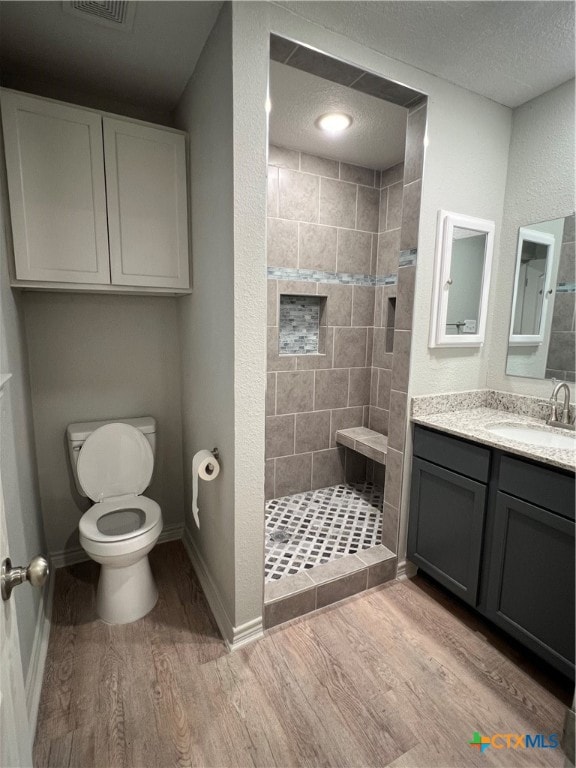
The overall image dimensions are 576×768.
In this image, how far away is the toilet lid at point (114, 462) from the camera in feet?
6.55

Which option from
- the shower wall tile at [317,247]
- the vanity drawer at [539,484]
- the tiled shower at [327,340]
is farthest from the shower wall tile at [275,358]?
the vanity drawer at [539,484]

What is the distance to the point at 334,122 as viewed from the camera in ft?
7.21

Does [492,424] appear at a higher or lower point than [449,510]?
higher

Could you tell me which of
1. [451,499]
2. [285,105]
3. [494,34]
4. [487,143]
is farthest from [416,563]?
[285,105]

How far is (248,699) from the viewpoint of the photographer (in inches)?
56.7

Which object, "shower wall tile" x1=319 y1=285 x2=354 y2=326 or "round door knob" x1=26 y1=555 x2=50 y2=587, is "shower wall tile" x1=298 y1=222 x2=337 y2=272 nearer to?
"shower wall tile" x1=319 y1=285 x2=354 y2=326

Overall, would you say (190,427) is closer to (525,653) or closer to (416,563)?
(416,563)

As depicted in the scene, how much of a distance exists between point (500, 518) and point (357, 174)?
2.46 metres

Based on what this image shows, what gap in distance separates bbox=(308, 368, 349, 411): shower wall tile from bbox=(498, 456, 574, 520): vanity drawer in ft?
4.91

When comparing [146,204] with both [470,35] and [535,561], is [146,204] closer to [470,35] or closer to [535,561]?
[470,35]

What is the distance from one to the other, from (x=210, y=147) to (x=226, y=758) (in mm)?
2232

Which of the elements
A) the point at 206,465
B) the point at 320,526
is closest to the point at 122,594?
the point at 206,465

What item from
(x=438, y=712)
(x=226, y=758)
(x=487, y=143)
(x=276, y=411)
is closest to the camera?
(x=226, y=758)

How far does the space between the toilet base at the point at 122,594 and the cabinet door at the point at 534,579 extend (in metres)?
1.60
